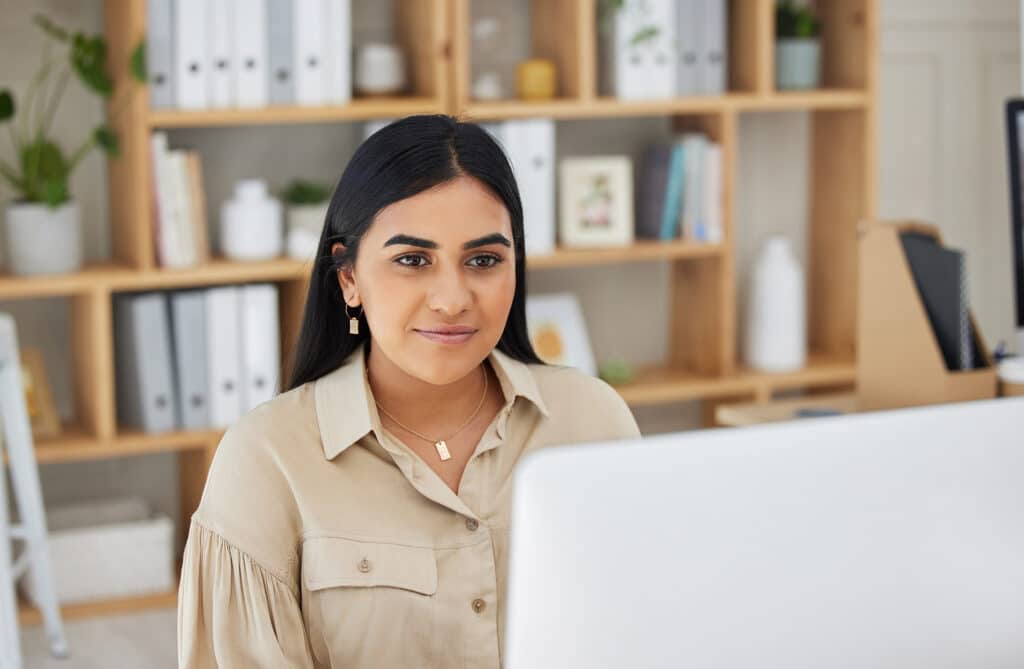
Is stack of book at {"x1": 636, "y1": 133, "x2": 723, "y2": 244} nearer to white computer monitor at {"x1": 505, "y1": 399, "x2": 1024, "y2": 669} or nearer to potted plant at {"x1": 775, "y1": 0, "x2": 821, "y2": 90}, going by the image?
potted plant at {"x1": 775, "y1": 0, "x2": 821, "y2": 90}

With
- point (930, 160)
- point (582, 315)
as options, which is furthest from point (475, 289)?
point (930, 160)

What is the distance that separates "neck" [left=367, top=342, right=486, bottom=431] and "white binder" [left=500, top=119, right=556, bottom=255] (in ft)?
6.23

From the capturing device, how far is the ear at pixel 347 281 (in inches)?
59.5

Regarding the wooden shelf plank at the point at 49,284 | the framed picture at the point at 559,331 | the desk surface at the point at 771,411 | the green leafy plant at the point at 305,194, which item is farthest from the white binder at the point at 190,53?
the desk surface at the point at 771,411

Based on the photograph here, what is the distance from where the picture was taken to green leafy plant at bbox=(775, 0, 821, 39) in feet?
12.1

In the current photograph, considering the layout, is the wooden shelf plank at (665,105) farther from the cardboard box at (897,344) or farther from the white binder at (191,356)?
the cardboard box at (897,344)

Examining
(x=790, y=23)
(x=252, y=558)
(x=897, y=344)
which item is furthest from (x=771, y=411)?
(x=790, y=23)

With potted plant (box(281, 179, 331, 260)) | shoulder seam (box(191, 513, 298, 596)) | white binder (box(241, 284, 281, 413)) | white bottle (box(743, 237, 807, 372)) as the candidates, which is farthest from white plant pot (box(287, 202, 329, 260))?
shoulder seam (box(191, 513, 298, 596))

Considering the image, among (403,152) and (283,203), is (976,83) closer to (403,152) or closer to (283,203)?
(283,203)

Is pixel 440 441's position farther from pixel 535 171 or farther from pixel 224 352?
pixel 535 171

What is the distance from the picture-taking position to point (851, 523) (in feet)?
2.69

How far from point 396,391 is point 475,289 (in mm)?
162

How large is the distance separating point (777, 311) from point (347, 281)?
234cm

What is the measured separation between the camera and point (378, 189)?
1.44 metres
